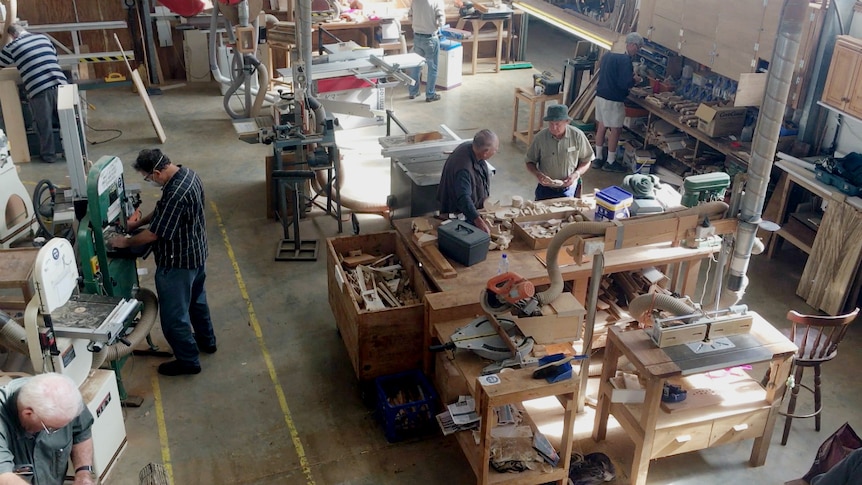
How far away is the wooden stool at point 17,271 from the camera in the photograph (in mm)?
4770

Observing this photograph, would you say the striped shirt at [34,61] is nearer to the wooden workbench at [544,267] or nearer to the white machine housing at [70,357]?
the white machine housing at [70,357]

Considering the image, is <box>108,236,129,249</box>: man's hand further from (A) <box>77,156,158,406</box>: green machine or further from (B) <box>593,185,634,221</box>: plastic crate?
(B) <box>593,185,634,221</box>: plastic crate

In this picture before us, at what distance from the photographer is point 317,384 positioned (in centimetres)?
→ 580

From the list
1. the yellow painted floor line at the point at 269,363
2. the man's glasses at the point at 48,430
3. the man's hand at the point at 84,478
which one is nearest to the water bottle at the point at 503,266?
the yellow painted floor line at the point at 269,363

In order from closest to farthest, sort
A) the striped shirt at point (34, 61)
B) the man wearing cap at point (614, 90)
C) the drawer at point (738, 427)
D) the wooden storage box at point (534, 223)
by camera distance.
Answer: the drawer at point (738, 427), the wooden storage box at point (534, 223), the striped shirt at point (34, 61), the man wearing cap at point (614, 90)

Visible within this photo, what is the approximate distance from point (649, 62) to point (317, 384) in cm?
623

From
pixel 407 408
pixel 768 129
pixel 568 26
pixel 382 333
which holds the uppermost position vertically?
pixel 768 129

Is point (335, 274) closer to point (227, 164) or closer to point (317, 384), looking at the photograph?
point (317, 384)

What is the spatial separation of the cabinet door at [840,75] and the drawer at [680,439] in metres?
3.62

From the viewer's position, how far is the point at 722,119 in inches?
320

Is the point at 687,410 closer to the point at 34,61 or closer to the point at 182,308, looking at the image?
the point at 182,308

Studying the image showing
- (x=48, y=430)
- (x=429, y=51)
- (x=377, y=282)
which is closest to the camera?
(x=48, y=430)

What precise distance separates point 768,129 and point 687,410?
1754 millimetres

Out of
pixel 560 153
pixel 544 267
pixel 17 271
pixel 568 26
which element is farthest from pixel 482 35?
pixel 17 271
